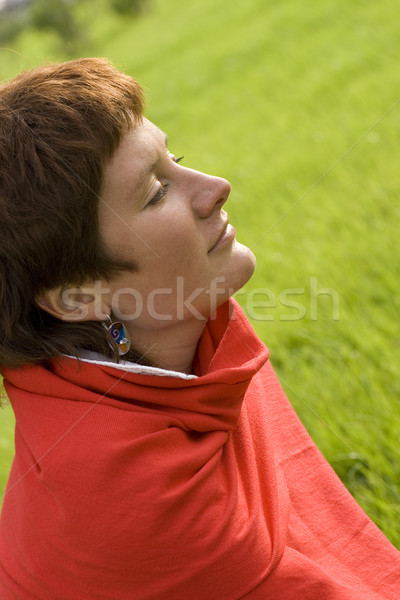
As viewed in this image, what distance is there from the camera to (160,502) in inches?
53.4

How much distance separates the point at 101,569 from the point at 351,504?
70cm

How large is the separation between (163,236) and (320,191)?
3.25 meters

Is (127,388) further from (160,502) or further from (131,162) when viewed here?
(131,162)

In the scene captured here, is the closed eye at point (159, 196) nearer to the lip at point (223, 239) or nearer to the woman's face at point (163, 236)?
the woman's face at point (163, 236)

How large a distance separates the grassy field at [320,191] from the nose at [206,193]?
0.60m

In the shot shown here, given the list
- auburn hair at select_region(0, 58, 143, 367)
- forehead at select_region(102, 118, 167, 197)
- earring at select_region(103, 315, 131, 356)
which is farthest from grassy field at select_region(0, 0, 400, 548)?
earring at select_region(103, 315, 131, 356)

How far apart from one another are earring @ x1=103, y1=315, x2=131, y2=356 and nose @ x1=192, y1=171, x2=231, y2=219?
325 millimetres

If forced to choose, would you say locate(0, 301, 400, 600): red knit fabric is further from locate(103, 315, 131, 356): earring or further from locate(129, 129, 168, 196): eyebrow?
locate(129, 129, 168, 196): eyebrow

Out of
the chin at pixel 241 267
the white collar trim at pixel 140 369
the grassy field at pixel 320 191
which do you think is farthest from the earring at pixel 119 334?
the grassy field at pixel 320 191

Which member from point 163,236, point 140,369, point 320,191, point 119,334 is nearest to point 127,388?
point 140,369

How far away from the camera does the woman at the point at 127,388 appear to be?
1.39 m

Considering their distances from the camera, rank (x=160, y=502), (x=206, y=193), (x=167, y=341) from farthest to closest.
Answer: (x=167, y=341) → (x=206, y=193) → (x=160, y=502)

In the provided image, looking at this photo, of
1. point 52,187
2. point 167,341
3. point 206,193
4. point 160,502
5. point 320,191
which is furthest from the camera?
point 320,191

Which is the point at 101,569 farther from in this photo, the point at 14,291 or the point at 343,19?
the point at 343,19
